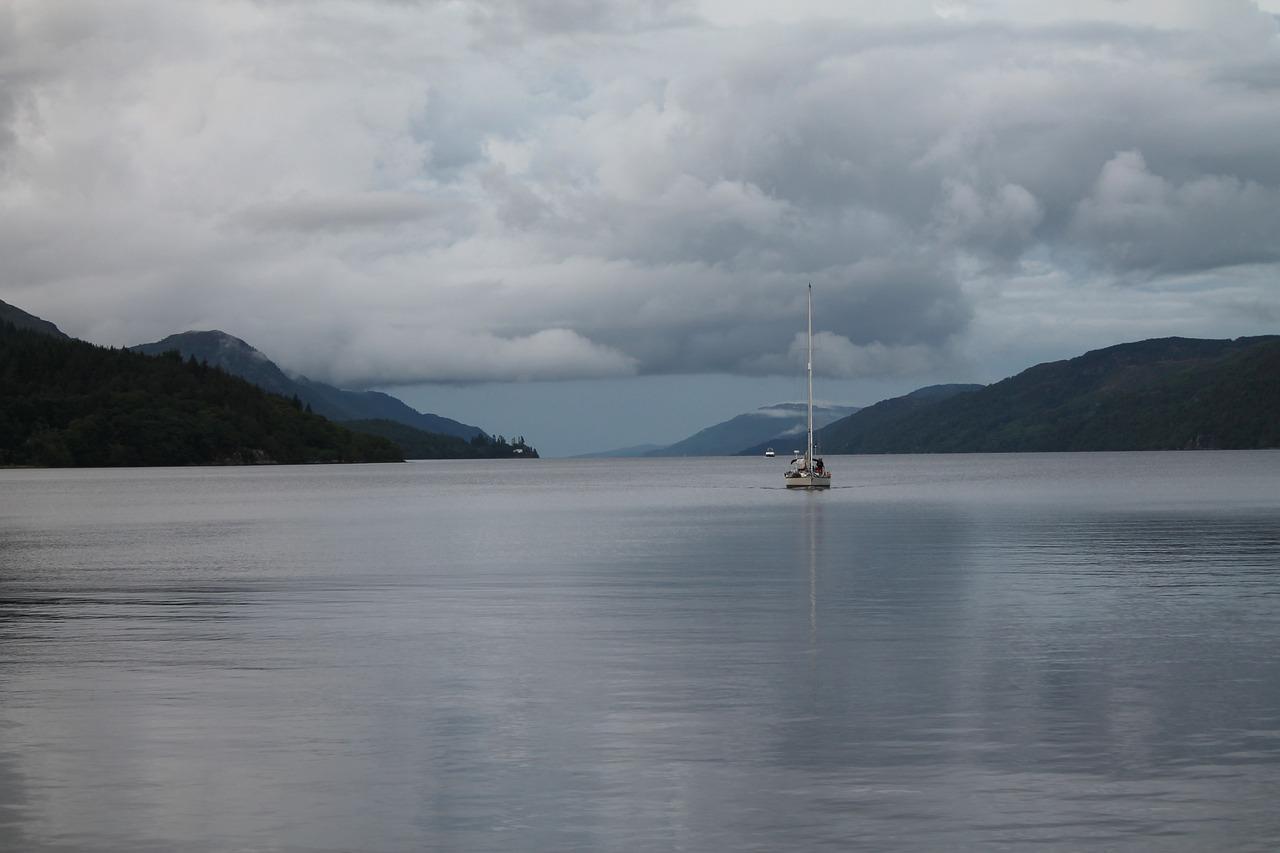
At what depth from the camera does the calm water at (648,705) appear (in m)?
18.7

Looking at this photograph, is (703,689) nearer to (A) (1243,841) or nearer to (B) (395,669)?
(B) (395,669)

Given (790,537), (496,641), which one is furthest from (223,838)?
(790,537)

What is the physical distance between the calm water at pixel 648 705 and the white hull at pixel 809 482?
118 meters

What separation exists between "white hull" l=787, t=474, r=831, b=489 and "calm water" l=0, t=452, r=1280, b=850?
118366 millimetres

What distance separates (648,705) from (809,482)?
521 ft

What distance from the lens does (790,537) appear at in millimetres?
86438

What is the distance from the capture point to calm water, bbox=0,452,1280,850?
18688 mm

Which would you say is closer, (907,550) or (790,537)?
(907,550)

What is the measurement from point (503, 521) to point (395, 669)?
81.3 m

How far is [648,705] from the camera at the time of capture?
27.3 metres

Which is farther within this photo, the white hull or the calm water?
the white hull

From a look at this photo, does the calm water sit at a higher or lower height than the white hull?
lower

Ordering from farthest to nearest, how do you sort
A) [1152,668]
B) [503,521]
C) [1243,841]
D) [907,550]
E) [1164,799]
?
[503,521], [907,550], [1152,668], [1164,799], [1243,841]

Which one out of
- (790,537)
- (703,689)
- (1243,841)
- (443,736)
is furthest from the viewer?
(790,537)
